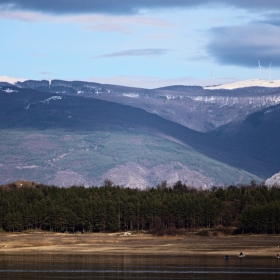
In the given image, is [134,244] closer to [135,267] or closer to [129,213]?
[129,213]

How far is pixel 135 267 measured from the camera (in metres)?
103

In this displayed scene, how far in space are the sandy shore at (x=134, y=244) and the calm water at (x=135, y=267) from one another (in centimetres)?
939

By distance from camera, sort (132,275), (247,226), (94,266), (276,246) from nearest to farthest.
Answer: (132,275)
(94,266)
(276,246)
(247,226)

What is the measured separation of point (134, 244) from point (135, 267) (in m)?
39.3

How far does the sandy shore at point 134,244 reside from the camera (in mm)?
128500

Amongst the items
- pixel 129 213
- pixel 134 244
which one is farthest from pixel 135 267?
pixel 129 213

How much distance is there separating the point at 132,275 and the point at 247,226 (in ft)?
228

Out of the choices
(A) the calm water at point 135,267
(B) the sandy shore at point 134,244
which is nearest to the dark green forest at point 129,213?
(B) the sandy shore at point 134,244

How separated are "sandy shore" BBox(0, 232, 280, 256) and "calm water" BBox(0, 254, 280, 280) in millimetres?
9394

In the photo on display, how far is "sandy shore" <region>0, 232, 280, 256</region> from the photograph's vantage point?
128500 millimetres

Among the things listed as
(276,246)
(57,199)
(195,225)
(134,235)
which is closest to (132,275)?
(276,246)

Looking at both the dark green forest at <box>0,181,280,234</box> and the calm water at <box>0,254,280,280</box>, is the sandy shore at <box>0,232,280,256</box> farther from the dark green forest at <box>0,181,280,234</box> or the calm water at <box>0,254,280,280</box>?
the dark green forest at <box>0,181,280,234</box>

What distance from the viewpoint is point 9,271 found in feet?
324

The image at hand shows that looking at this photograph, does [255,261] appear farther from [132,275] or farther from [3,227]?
[3,227]
